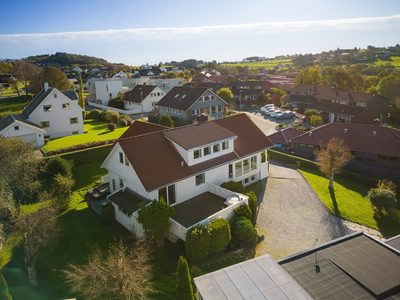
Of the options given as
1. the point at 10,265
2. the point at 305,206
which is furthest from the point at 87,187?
the point at 305,206

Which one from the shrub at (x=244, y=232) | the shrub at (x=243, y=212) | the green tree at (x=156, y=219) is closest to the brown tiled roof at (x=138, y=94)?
the shrub at (x=243, y=212)

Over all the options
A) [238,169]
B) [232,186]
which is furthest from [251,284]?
[238,169]

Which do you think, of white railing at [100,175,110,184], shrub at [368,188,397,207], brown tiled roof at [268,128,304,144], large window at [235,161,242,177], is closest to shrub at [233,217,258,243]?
large window at [235,161,242,177]

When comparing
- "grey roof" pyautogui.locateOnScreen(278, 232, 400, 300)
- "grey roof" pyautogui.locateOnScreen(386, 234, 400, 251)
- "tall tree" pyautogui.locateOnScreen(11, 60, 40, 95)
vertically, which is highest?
"tall tree" pyautogui.locateOnScreen(11, 60, 40, 95)

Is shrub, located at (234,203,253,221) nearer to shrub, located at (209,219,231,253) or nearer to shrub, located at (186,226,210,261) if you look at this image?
shrub, located at (209,219,231,253)

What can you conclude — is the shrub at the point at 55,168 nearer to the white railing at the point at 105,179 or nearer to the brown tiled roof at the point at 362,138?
the white railing at the point at 105,179

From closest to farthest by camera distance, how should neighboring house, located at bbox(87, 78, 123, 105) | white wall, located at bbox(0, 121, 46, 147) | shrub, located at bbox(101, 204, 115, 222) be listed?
shrub, located at bbox(101, 204, 115, 222)
white wall, located at bbox(0, 121, 46, 147)
neighboring house, located at bbox(87, 78, 123, 105)
